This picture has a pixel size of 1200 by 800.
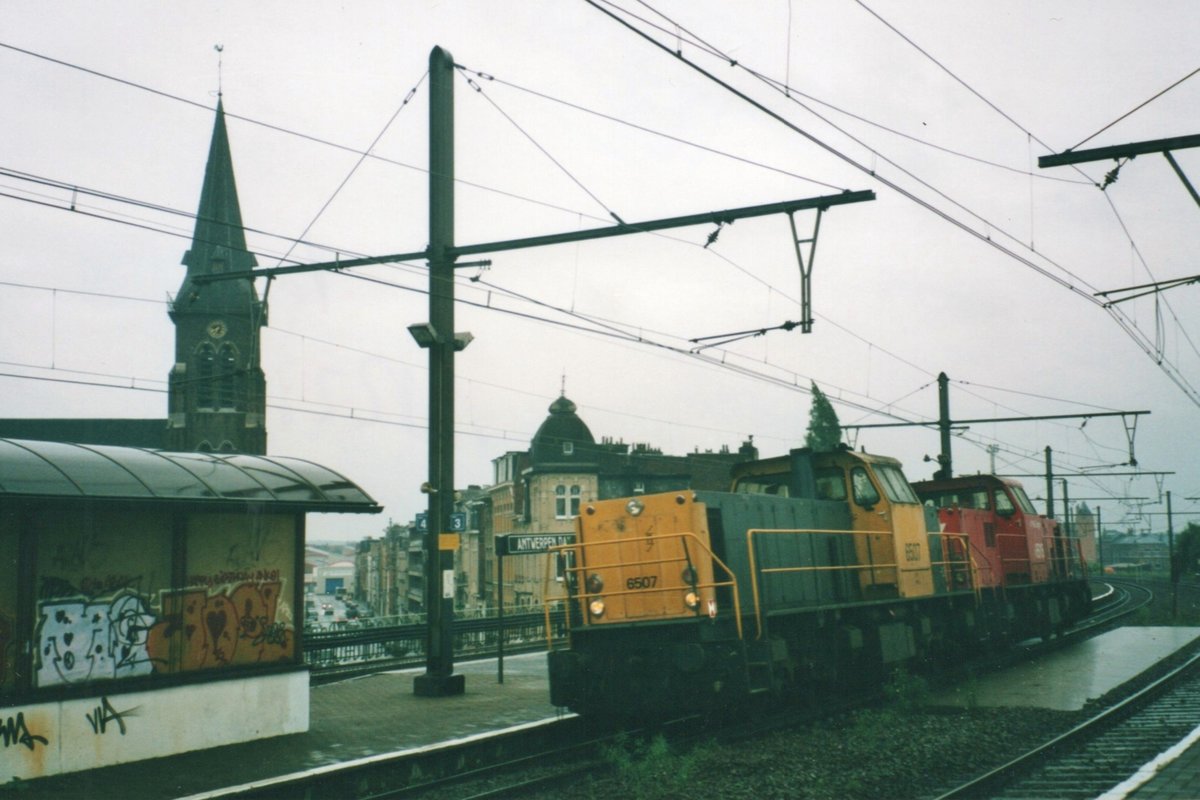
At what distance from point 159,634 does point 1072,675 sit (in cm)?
1385

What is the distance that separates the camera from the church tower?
61.6 m

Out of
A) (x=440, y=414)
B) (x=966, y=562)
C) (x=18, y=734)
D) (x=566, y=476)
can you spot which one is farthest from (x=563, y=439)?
(x=18, y=734)

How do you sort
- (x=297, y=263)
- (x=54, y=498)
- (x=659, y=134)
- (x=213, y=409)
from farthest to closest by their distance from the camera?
(x=213, y=409)
(x=297, y=263)
(x=659, y=134)
(x=54, y=498)

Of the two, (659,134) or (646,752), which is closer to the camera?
(646,752)

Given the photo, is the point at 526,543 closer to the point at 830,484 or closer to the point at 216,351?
the point at 830,484

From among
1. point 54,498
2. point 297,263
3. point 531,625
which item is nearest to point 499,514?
point 531,625

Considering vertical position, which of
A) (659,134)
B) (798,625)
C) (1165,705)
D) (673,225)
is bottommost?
(1165,705)

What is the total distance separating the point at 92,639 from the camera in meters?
10.4

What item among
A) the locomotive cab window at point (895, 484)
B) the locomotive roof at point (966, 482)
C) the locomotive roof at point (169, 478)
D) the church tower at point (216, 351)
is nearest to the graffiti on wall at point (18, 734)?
the locomotive roof at point (169, 478)

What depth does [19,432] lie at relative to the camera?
2677 inches

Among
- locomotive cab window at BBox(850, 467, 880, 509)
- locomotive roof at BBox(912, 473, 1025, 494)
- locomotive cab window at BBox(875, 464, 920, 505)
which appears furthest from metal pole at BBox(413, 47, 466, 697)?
locomotive roof at BBox(912, 473, 1025, 494)

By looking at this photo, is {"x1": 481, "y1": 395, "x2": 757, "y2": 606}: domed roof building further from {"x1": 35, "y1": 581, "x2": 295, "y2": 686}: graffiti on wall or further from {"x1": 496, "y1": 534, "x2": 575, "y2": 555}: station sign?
{"x1": 35, "y1": 581, "x2": 295, "y2": 686}: graffiti on wall

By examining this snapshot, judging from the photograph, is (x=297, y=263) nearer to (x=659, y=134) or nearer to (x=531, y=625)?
(x=659, y=134)

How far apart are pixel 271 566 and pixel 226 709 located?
5.72 feet
